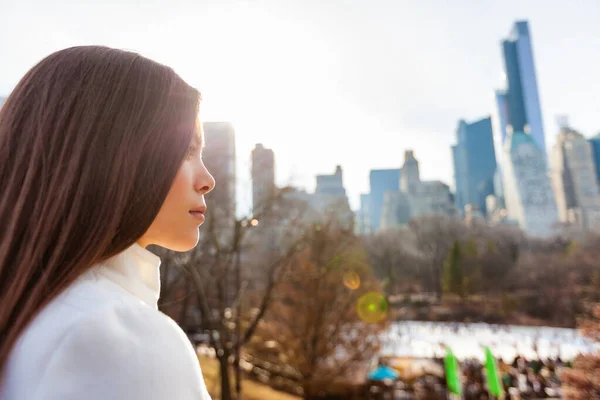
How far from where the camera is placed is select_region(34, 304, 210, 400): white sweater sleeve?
566 mm

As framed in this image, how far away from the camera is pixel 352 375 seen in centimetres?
1421

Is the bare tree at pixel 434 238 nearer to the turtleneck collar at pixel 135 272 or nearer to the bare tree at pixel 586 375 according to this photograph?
the bare tree at pixel 586 375

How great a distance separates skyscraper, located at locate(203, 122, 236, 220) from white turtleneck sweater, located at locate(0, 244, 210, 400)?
7814mm

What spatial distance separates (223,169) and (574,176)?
97529 mm

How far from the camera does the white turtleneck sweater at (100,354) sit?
571 mm

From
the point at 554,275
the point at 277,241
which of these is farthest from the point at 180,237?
the point at 554,275

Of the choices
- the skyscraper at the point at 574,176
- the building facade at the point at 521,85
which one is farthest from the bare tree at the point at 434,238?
the building facade at the point at 521,85

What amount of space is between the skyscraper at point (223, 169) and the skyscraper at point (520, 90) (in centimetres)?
15113

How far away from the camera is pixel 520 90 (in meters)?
144

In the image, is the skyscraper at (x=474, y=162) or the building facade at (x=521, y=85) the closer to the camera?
the building facade at (x=521, y=85)

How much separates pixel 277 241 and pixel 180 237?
1598cm

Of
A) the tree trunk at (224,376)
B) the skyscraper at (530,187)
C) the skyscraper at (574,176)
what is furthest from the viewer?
the skyscraper at (530,187)

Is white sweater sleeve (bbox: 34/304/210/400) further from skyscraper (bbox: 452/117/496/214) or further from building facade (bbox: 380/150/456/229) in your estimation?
skyscraper (bbox: 452/117/496/214)

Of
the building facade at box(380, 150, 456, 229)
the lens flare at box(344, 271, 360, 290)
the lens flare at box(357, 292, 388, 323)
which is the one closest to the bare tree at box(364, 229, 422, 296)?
the lens flare at box(357, 292, 388, 323)
